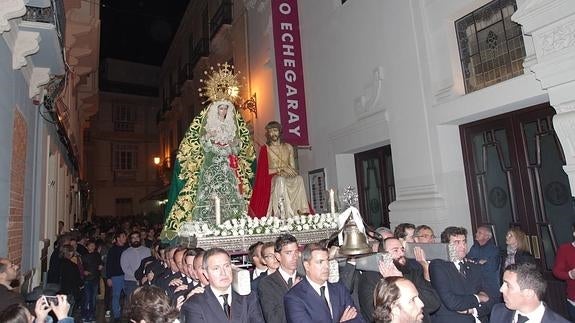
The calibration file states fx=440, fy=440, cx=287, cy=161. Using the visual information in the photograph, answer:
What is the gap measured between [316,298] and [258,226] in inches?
110

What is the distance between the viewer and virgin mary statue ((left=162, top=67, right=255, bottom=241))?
6.98 metres

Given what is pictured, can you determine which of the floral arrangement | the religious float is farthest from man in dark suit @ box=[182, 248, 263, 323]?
the religious float

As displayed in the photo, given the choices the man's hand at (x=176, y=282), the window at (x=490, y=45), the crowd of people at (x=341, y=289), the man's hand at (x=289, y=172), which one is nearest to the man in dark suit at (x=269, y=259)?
the crowd of people at (x=341, y=289)

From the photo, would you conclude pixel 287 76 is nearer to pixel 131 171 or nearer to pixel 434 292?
pixel 434 292

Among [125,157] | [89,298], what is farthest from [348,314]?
[125,157]

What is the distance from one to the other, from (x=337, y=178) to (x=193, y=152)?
3721 mm

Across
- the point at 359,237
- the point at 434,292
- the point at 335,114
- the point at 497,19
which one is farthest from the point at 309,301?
the point at 335,114

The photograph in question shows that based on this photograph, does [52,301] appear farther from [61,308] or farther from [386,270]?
[386,270]

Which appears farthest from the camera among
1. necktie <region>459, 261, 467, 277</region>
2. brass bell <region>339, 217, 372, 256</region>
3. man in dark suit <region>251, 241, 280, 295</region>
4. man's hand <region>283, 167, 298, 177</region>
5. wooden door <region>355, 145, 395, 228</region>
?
wooden door <region>355, 145, 395, 228</region>

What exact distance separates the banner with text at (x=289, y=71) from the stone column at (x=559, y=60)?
19.9 feet

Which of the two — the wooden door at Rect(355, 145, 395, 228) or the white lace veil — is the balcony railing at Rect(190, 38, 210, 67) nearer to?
the wooden door at Rect(355, 145, 395, 228)

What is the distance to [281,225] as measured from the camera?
6.05m

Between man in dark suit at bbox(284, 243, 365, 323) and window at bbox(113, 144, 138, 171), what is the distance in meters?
30.6

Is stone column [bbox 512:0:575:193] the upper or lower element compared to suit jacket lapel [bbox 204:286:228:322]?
upper
